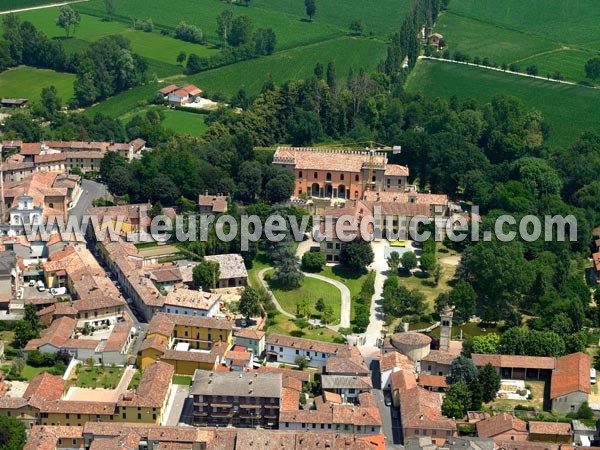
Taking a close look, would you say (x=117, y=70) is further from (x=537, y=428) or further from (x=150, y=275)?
(x=537, y=428)

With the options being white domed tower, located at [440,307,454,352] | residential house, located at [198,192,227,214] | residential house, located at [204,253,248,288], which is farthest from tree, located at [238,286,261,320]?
residential house, located at [198,192,227,214]

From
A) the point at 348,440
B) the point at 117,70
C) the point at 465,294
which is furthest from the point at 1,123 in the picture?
the point at 348,440

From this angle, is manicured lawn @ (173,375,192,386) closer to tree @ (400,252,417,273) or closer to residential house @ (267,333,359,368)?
residential house @ (267,333,359,368)

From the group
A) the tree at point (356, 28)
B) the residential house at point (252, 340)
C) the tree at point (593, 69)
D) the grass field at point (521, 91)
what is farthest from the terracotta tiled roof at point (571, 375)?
the tree at point (356, 28)

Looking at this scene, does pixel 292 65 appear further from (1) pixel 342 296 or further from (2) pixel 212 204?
(1) pixel 342 296

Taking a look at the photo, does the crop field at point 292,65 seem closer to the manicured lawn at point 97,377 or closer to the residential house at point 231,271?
the residential house at point 231,271

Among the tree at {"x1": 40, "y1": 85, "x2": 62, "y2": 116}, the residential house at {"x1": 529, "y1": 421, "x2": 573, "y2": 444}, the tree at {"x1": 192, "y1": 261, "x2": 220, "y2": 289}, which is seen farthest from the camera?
the tree at {"x1": 40, "y1": 85, "x2": 62, "y2": 116}
